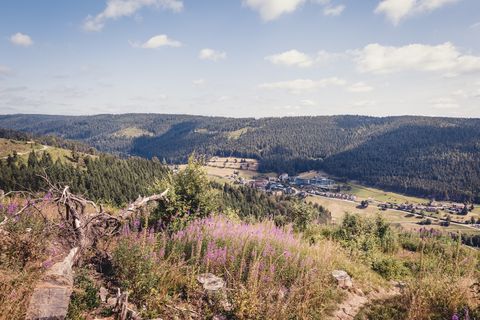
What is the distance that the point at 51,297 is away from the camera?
14.6 feet

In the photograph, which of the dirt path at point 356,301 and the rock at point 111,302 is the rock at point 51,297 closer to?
the rock at point 111,302

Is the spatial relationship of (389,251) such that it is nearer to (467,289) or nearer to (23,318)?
(467,289)

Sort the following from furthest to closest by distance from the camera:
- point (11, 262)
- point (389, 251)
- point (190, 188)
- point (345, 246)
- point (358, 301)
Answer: point (389, 251), point (345, 246), point (190, 188), point (358, 301), point (11, 262)

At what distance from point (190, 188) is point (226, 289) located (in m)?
5.57

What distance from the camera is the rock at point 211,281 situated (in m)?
6.50

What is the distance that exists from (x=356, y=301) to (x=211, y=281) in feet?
14.8

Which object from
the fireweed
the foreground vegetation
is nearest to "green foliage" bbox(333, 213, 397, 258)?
the foreground vegetation

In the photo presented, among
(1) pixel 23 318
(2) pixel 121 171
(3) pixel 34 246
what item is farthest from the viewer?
(2) pixel 121 171

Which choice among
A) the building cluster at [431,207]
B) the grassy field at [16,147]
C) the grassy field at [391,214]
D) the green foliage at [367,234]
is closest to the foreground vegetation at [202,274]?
the green foliage at [367,234]

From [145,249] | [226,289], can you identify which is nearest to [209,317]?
[226,289]

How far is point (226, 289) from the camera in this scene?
6.57 meters

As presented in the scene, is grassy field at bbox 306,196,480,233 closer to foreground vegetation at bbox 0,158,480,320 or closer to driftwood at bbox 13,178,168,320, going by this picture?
foreground vegetation at bbox 0,158,480,320

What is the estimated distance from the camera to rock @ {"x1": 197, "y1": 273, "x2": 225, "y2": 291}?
6500mm

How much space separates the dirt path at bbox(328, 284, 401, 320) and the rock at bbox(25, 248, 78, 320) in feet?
19.0
